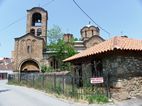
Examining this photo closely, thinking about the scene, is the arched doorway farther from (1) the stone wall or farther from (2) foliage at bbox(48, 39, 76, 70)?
(1) the stone wall

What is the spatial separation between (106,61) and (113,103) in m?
3.62

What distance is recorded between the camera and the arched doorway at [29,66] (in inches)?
1732

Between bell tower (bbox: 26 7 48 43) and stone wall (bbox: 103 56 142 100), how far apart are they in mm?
31109

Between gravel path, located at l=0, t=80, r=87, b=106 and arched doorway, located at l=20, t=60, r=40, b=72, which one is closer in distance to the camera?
gravel path, located at l=0, t=80, r=87, b=106

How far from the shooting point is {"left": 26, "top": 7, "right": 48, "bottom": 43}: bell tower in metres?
46.3

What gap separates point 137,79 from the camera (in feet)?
54.8

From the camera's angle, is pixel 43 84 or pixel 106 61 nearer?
pixel 106 61

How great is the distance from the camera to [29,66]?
146 ft

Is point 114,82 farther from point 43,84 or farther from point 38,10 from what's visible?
point 38,10

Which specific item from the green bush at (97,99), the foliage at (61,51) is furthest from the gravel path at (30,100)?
the foliage at (61,51)

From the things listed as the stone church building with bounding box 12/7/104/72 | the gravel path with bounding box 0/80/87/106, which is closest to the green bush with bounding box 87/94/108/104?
the gravel path with bounding box 0/80/87/106

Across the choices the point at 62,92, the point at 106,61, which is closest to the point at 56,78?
the point at 62,92

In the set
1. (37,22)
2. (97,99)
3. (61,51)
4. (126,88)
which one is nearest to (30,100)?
(97,99)

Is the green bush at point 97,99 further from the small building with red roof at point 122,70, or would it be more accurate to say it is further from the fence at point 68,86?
the small building with red roof at point 122,70
